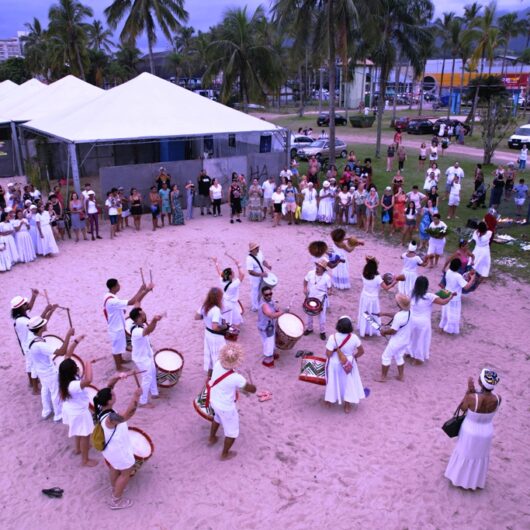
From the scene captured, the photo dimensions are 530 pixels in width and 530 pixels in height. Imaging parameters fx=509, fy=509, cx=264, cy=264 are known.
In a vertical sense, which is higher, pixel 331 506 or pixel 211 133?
pixel 211 133

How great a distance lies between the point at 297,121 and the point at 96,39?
26.7 metres

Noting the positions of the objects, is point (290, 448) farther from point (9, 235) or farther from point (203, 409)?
point (9, 235)

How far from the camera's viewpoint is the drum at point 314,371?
7422 mm

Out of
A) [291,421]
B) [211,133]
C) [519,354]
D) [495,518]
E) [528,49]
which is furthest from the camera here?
[528,49]

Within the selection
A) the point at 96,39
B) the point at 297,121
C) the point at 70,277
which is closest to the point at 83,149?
the point at 70,277

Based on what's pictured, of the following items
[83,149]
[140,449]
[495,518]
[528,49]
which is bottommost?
[495,518]

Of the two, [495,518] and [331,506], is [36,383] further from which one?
[495,518]

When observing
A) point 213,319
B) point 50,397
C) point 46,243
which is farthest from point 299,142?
point 50,397

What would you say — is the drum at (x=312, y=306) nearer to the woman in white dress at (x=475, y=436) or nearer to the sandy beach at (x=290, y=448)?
the sandy beach at (x=290, y=448)

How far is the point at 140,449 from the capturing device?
598 centimetres

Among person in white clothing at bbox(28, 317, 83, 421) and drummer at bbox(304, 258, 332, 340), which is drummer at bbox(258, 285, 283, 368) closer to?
drummer at bbox(304, 258, 332, 340)

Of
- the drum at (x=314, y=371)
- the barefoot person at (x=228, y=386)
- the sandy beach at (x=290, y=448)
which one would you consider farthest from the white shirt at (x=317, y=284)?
the barefoot person at (x=228, y=386)

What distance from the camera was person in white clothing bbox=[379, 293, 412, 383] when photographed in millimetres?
7691

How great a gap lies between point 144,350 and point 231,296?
241cm
